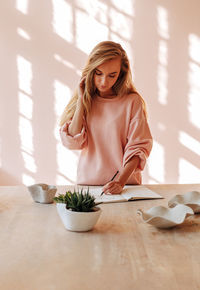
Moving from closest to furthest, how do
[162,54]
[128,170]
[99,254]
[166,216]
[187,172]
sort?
[99,254], [166,216], [128,170], [162,54], [187,172]

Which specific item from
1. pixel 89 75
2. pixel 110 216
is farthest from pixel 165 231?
pixel 89 75

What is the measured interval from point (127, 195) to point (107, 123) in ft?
1.89

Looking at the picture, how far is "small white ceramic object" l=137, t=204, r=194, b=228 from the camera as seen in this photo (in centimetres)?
123

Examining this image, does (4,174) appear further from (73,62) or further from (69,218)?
(69,218)

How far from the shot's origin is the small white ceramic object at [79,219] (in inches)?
47.4

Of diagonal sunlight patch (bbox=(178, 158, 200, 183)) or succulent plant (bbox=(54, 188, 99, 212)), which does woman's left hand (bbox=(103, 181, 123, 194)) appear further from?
diagonal sunlight patch (bbox=(178, 158, 200, 183))

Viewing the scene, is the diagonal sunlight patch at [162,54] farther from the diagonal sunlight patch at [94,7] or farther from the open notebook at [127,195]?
the open notebook at [127,195]

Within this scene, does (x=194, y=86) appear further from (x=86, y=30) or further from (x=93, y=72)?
(x=93, y=72)

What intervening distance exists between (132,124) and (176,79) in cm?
253

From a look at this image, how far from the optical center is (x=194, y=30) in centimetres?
446

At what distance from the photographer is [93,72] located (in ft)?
7.14

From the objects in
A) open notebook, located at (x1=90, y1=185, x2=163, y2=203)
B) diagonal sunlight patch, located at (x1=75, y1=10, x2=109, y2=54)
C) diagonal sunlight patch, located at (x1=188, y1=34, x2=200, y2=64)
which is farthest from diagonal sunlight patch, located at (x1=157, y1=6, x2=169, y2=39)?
open notebook, located at (x1=90, y1=185, x2=163, y2=203)

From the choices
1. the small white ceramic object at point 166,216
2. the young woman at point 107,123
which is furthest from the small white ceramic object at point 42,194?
the young woman at point 107,123

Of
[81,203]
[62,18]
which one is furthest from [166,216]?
[62,18]
